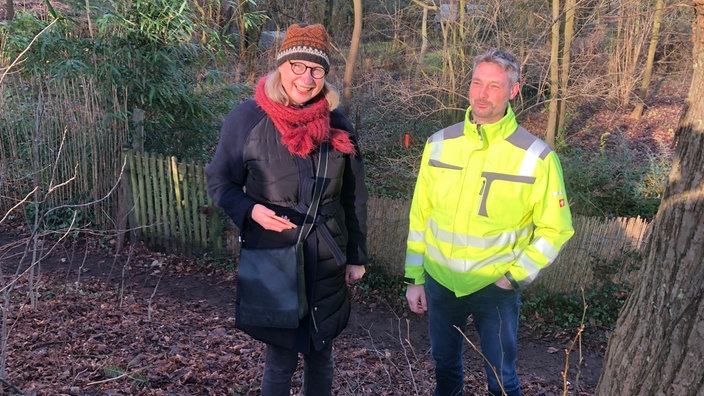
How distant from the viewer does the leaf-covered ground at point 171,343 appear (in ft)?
10.9

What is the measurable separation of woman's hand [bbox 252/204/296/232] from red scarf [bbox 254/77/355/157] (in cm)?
28

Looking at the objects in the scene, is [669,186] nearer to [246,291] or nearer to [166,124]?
[246,291]

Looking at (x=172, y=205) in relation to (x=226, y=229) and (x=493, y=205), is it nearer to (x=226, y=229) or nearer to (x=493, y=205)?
(x=226, y=229)

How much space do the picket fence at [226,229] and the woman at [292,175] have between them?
3.70 meters

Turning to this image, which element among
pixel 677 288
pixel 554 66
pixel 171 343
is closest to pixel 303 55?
pixel 677 288

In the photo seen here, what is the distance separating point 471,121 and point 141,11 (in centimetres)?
533

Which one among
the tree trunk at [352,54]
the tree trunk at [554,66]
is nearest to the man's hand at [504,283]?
the tree trunk at [554,66]

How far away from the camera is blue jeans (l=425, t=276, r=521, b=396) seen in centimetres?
252

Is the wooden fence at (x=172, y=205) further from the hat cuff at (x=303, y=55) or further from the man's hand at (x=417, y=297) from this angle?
the hat cuff at (x=303, y=55)

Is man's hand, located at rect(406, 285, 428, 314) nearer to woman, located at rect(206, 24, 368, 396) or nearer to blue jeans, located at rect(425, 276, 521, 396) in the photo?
blue jeans, located at rect(425, 276, 521, 396)

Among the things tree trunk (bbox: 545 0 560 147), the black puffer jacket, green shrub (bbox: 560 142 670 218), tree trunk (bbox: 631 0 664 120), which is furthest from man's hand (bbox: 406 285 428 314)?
tree trunk (bbox: 631 0 664 120)

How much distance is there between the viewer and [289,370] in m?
2.52

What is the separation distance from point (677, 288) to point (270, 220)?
1474 millimetres

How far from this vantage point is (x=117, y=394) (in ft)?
10.1
